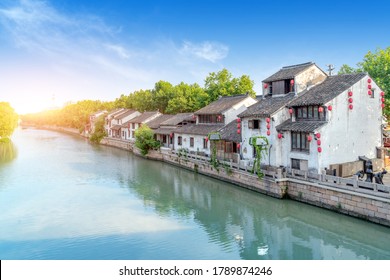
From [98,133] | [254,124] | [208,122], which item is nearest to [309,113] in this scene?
[254,124]

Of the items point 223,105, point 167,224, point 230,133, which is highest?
point 223,105

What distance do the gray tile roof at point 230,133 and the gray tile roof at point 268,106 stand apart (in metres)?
2.30

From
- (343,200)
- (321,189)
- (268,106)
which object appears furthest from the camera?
(268,106)

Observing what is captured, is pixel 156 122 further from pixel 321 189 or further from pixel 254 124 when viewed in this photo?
pixel 321 189

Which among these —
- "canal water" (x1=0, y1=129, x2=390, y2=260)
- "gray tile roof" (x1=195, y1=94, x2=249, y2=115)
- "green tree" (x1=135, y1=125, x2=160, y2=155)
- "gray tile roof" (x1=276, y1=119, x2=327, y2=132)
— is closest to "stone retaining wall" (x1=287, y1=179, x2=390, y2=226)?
"canal water" (x1=0, y1=129, x2=390, y2=260)

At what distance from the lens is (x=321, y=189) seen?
19578 mm

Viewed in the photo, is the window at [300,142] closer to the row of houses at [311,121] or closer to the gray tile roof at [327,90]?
the row of houses at [311,121]

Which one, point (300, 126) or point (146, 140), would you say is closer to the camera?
point (300, 126)

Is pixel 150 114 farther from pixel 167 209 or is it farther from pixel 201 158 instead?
pixel 167 209

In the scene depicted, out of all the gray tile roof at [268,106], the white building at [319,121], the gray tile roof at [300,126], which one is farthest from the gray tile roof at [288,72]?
the gray tile roof at [300,126]

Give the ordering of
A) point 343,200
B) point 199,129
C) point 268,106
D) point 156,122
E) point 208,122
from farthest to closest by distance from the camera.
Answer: point 156,122 → point 208,122 → point 199,129 → point 268,106 → point 343,200

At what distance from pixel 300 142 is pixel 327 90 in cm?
436

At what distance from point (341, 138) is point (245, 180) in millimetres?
7818

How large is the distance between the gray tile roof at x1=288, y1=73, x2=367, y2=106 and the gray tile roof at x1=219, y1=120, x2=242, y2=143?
6.40 meters
